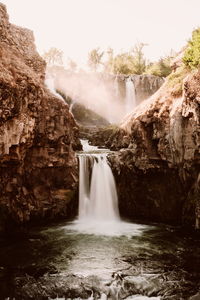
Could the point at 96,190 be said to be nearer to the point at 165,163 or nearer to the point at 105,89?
the point at 165,163

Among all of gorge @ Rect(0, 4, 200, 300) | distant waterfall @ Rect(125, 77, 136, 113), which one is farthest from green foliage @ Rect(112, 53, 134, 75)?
gorge @ Rect(0, 4, 200, 300)

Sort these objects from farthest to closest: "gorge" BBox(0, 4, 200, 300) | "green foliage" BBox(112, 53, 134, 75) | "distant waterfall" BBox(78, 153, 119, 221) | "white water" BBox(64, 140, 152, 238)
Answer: "green foliage" BBox(112, 53, 134, 75)
"distant waterfall" BBox(78, 153, 119, 221)
"white water" BBox(64, 140, 152, 238)
"gorge" BBox(0, 4, 200, 300)

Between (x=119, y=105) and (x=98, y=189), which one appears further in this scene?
(x=119, y=105)

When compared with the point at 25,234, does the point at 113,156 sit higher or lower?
higher

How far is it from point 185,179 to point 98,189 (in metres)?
5.74

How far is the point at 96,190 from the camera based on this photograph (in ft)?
65.2

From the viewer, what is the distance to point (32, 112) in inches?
603

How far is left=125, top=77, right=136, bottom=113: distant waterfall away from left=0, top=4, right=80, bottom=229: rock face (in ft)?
63.6

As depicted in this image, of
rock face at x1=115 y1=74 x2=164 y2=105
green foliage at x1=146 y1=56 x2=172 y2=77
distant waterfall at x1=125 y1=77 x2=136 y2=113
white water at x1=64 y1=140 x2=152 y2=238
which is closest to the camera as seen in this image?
white water at x1=64 y1=140 x2=152 y2=238

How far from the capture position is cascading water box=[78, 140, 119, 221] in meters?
19.3

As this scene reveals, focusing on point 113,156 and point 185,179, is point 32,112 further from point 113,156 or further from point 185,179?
point 185,179

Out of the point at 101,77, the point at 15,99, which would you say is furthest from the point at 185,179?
the point at 101,77

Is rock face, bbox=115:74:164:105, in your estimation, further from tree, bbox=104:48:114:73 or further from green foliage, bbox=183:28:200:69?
green foliage, bbox=183:28:200:69

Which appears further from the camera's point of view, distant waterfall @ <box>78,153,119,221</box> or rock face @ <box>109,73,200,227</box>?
distant waterfall @ <box>78,153,119,221</box>
